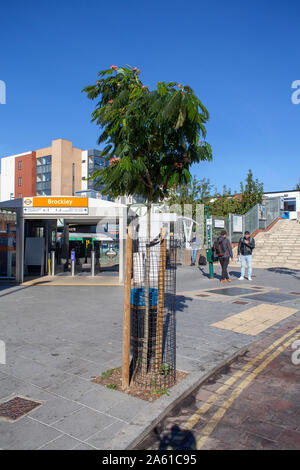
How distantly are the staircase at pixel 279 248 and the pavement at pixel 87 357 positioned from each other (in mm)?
11267

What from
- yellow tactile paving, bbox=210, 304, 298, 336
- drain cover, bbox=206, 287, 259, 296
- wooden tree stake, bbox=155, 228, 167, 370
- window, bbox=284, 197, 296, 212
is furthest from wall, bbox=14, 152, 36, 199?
wooden tree stake, bbox=155, 228, 167, 370

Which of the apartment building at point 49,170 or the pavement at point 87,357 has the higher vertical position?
the apartment building at point 49,170

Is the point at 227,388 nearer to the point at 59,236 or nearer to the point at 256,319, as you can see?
the point at 256,319

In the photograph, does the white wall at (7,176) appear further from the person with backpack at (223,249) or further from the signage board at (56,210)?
the person with backpack at (223,249)

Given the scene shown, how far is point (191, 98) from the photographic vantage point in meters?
3.81

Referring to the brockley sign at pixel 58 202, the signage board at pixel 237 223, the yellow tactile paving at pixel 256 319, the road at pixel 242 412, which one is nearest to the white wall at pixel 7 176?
the signage board at pixel 237 223

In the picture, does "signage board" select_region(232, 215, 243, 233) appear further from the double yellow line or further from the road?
the road

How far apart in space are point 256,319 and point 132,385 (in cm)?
436

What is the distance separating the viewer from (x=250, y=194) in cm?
3045

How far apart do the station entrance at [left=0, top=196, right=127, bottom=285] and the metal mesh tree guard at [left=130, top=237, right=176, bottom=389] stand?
845cm

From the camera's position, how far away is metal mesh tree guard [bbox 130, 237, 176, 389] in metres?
4.01

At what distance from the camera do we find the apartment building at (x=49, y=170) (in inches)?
2702

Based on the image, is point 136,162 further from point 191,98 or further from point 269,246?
point 269,246

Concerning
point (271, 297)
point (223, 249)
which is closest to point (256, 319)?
point (271, 297)
